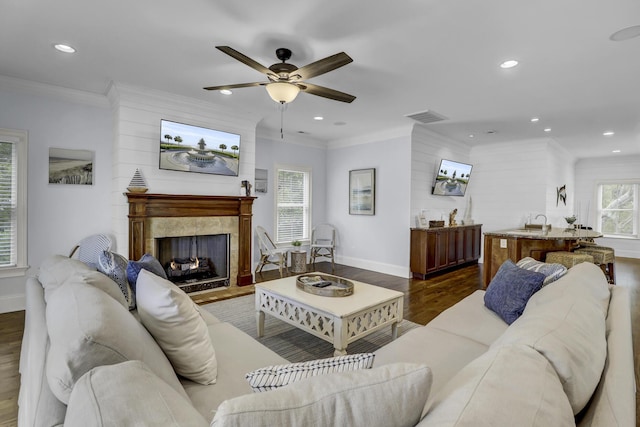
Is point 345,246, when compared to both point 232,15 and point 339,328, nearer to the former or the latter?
point 339,328

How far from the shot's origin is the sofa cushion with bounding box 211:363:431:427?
647mm

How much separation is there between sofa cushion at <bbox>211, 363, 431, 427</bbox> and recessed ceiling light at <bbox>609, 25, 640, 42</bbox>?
310cm

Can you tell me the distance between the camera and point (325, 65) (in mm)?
2348

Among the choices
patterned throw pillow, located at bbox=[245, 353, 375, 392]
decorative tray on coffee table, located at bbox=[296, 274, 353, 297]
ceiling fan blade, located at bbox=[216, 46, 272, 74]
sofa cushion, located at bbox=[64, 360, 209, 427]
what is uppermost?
ceiling fan blade, located at bbox=[216, 46, 272, 74]

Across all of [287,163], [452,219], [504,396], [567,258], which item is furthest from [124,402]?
[452,219]

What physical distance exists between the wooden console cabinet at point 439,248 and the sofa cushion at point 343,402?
4683 millimetres

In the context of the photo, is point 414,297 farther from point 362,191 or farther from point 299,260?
point 362,191

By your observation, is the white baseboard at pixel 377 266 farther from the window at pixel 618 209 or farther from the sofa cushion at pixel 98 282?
the window at pixel 618 209

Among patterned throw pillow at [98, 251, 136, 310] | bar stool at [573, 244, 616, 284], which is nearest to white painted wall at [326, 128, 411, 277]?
bar stool at [573, 244, 616, 284]

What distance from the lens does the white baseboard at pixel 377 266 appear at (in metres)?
5.48

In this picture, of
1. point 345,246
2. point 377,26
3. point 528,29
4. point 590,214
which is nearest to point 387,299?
point 377,26

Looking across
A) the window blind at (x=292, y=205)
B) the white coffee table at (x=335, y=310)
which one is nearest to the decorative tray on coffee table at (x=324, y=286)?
the white coffee table at (x=335, y=310)

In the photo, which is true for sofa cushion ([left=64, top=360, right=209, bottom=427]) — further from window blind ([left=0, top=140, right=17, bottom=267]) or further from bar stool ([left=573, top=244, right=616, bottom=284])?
bar stool ([left=573, top=244, right=616, bottom=284])

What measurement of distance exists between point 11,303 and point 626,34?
629cm
